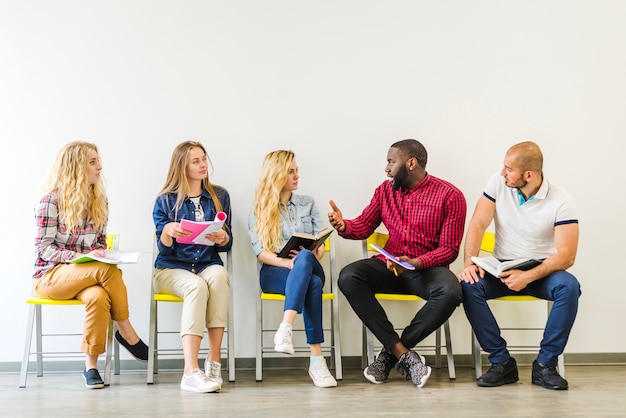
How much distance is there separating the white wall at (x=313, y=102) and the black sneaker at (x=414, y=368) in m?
0.70

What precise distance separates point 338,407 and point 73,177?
1.86 m

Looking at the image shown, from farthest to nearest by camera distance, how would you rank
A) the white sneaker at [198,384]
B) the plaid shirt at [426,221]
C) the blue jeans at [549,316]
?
the plaid shirt at [426,221]
the blue jeans at [549,316]
the white sneaker at [198,384]

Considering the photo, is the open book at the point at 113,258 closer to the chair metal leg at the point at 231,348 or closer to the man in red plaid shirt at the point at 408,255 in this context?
the chair metal leg at the point at 231,348

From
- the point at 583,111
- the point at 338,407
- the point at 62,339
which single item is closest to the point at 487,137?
the point at 583,111

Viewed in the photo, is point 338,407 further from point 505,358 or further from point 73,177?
point 73,177

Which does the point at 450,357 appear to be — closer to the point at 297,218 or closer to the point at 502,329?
the point at 502,329

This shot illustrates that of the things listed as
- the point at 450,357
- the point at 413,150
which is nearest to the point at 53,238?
the point at 413,150

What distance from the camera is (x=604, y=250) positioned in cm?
429

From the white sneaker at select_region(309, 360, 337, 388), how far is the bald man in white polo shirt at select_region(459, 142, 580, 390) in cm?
76

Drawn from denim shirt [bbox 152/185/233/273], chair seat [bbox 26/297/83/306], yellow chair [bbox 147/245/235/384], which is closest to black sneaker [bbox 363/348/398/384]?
yellow chair [bbox 147/245/235/384]

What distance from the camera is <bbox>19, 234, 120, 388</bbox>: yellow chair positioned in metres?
3.56

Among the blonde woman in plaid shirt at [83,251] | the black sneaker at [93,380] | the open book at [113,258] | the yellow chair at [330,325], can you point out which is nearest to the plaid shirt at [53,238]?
the blonde woman in plaid shirt at [83,251]

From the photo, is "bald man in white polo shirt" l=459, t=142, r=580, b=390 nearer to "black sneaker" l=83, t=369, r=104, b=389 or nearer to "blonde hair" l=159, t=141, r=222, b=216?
"blonde hair" l=159, t=141, r=222, b=216

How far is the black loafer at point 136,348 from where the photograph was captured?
12.4 ft
